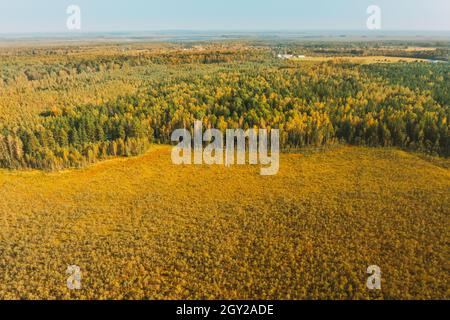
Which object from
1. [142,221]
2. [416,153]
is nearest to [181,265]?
[142,221]

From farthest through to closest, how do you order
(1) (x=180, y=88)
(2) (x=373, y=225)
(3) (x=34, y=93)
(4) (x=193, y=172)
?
(3) (x=34, y=93), (1) (x=180, y=88), (4) (x=193, y=172), (2) (x=373, y=225)

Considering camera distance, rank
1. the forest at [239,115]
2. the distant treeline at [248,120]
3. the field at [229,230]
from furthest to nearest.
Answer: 1. the forest at [239,115]
2. the distant treeline at [248,120]
3. the field at [229,230]

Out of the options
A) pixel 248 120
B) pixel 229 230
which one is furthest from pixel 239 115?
pixel 229 230

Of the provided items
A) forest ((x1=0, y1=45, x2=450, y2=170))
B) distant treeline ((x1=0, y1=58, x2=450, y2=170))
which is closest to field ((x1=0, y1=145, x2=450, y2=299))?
distant treeline ((x1=0, y1=58, x2=450, y2=170))

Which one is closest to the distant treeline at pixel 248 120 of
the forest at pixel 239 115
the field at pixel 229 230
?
the forest at pixel 239 115

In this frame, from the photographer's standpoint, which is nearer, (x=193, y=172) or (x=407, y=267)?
(x=407, y=267)

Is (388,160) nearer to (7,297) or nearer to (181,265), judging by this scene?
(181,265)

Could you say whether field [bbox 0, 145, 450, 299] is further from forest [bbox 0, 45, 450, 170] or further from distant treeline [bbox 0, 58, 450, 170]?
forest [bbox 0, 45, 450, 170]

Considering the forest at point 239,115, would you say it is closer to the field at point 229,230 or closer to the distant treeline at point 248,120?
the distant treeline at point 248,120
